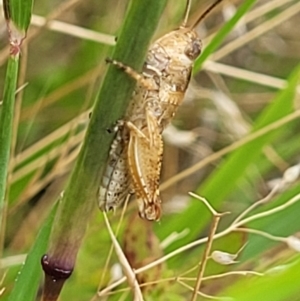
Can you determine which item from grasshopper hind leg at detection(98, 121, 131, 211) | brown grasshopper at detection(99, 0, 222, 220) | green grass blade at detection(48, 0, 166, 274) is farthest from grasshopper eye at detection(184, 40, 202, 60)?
green grass blade at detection(48, 0, 166, 274)

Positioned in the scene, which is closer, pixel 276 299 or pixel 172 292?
pixel 276 299

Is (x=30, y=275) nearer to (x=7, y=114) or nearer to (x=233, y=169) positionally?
(x=7, y=114)

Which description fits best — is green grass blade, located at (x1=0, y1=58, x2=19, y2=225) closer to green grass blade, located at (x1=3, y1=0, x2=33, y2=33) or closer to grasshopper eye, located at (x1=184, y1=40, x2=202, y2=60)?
green grass blade, located at (x1=3, y1=0, x2=33, y2=33)

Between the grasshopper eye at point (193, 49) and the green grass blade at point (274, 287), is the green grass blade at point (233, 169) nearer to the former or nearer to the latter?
the grasshopper eye at point (193, 49)

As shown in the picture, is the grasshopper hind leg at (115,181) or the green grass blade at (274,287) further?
the grasshopper hind leg at (115,181)

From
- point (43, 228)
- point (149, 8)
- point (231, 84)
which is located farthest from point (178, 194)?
point (149, 8)

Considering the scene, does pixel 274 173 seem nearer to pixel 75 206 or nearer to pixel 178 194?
pixel 178 194

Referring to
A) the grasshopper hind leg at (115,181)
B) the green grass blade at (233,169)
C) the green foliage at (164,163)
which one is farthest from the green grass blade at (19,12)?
the green grass blade at (233,169)
